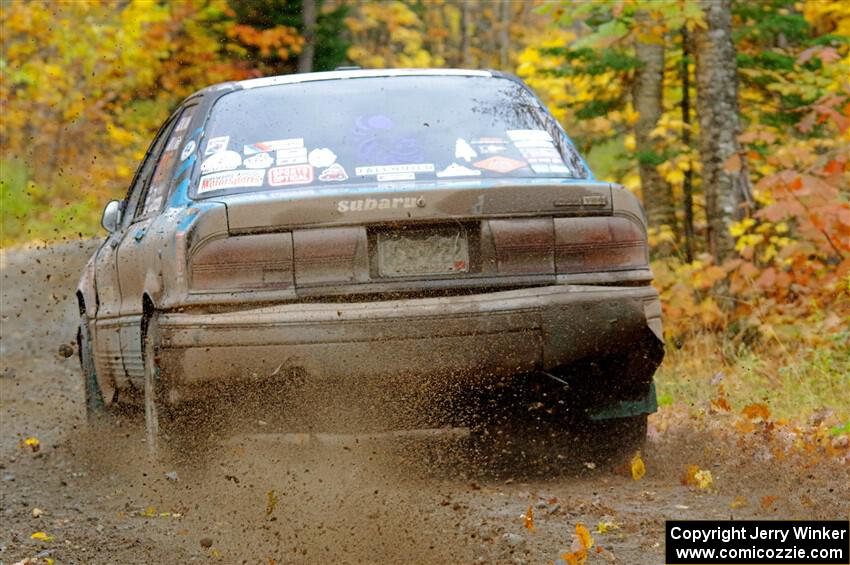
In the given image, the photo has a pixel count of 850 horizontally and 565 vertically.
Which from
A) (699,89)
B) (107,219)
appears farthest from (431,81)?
(699,89)

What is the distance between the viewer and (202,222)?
4.94m

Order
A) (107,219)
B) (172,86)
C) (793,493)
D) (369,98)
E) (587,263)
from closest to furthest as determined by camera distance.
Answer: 1. (793,493)
2. (587,263)
3. (369,98)
4. (107,219)
5. (172,86)

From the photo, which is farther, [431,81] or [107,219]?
[107,219]

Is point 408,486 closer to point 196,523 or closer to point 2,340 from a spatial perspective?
point 196,523

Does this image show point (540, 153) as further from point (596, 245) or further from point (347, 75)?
point (347, 75)

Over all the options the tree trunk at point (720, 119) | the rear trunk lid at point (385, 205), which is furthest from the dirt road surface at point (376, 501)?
the tree trunk at point (720, 119)

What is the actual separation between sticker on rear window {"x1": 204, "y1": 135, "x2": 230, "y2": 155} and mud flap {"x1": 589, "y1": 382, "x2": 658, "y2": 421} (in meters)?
1.94

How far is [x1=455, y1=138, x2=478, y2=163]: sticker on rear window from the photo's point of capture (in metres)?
5.56

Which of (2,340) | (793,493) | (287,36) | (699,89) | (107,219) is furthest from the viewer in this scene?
(287,36)

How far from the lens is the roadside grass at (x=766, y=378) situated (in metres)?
7.04

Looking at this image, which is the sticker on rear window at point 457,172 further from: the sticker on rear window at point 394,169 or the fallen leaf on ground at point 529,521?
the fallen leaf on ground at point 529,521

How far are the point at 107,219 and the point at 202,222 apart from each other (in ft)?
6.96

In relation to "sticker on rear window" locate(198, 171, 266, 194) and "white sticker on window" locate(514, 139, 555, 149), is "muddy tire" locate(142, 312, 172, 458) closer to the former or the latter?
"sticker on rear window" locate(198, 171, 266, 194)

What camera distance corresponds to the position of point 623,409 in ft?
18.2
